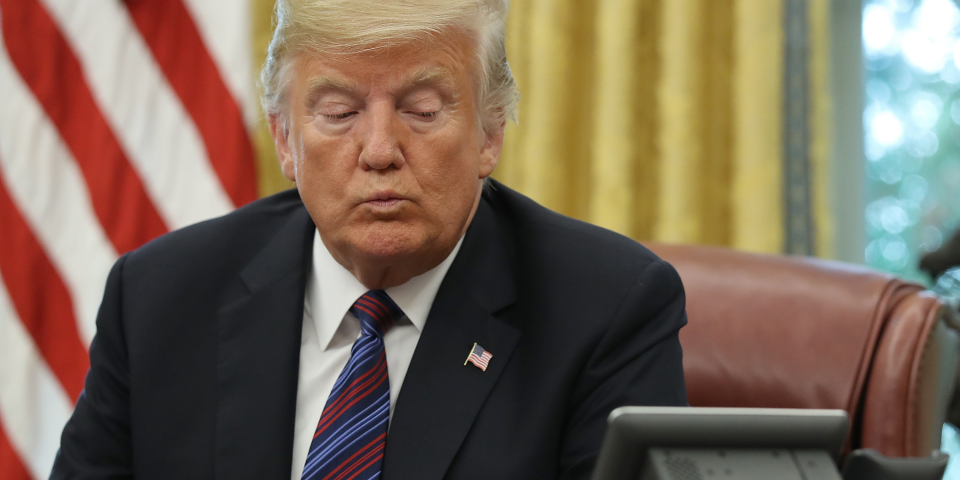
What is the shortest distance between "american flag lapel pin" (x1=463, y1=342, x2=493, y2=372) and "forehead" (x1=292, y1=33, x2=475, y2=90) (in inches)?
15.3

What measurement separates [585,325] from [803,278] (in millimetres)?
466

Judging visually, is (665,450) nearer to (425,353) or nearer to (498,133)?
(425,353)

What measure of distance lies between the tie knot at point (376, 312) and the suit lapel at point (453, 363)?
7 centimetres

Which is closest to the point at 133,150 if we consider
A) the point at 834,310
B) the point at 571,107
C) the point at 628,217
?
the point at 571,107

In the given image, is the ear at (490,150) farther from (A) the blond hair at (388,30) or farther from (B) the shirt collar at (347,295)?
(B) the shirt collar at (347,295)

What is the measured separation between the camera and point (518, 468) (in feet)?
3.84

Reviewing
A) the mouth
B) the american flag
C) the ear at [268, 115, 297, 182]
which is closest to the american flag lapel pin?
the mouth

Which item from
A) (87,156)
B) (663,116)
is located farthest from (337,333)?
(87,156)

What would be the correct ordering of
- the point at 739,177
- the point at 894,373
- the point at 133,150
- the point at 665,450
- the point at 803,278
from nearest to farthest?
the point at 665,450
the point at 894,373
the point at 803,278
the point at 739,177
the point at 133,150

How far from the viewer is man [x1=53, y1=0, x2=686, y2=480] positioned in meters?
1.18

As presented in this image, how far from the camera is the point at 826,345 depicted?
1382mm

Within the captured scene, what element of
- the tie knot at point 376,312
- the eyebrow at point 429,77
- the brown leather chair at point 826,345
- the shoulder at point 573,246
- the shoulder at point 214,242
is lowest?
the brown leather chair at point 826,345

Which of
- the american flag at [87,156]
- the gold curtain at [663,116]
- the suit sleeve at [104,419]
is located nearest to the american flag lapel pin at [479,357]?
the suit sleeve at [104,419]

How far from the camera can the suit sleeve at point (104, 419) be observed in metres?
1.33
